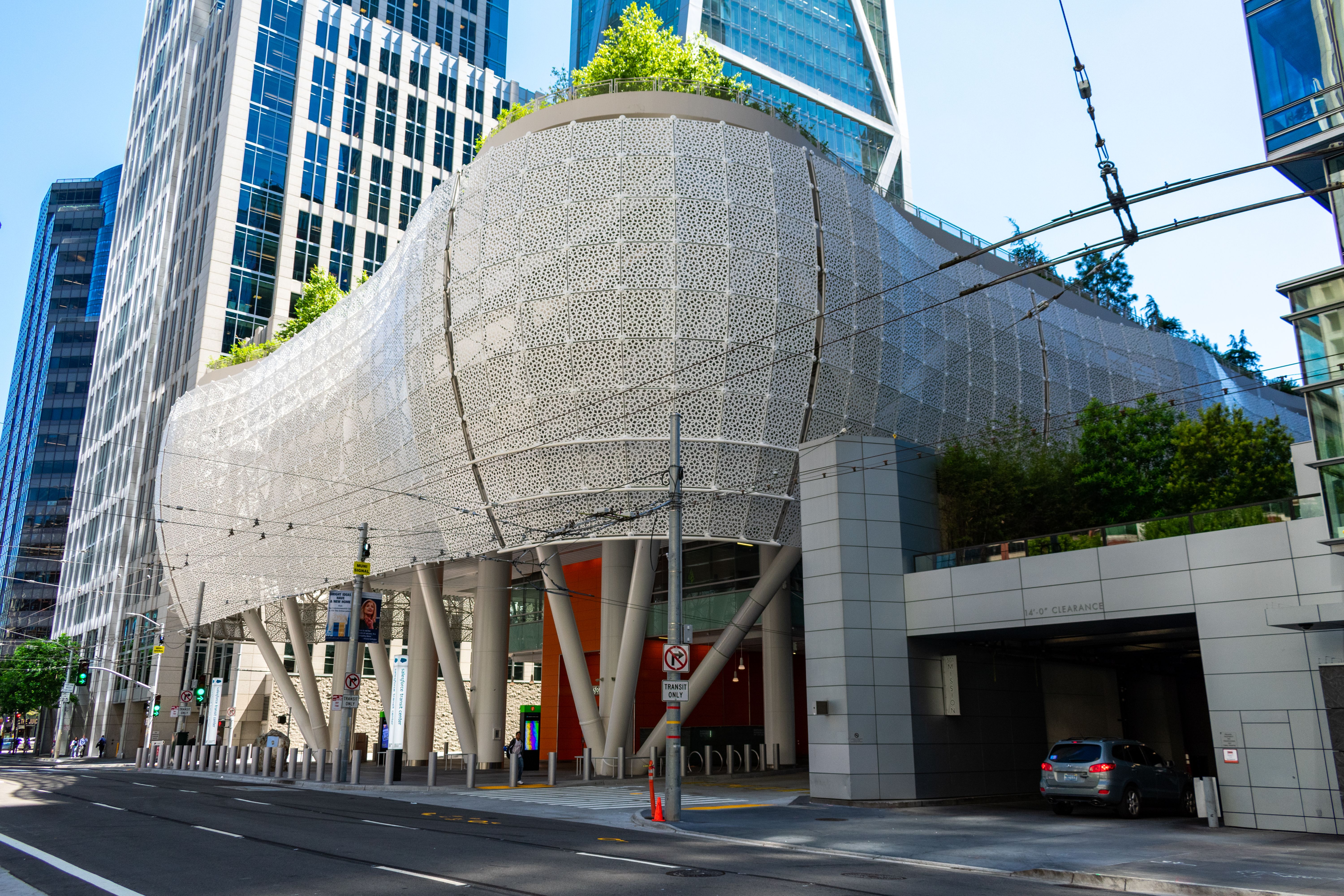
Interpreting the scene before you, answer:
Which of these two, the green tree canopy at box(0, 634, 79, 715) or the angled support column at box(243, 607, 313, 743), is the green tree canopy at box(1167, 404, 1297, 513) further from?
the green tree canopy at box(0, 634, 79, 715)

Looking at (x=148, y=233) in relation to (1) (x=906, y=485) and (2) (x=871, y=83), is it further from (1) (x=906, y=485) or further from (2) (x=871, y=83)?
(1) (x=906, y=485)

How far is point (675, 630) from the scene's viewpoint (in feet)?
66.3

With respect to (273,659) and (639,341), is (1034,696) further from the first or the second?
(273,659)

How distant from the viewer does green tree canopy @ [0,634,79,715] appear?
79375 millimetres

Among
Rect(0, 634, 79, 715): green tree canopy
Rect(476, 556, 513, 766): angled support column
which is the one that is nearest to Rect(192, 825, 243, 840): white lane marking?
Rect(476, 556, 513, 766): angled support column

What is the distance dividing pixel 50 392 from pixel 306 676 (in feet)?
344

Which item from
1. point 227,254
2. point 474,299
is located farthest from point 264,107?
point 474,299

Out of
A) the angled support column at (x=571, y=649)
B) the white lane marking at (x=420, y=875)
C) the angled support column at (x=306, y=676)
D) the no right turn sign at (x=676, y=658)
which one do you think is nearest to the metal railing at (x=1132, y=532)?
the no right turn sign at (x=676, y=658)

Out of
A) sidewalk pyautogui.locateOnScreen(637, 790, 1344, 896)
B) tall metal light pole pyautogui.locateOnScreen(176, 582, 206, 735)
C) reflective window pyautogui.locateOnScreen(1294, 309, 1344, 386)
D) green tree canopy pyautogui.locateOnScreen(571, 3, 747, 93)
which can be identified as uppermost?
green tree canopy pyautogui.locateOnScreen(571, 3, 747, 93)

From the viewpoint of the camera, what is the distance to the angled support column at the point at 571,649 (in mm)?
35875

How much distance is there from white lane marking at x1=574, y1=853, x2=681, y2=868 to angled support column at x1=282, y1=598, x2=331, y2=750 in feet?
137

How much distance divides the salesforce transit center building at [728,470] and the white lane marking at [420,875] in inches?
550

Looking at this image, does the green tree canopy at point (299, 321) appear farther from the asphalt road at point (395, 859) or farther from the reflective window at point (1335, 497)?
the reflective window at point (1335, 497)

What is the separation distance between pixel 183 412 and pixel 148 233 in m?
44.9
